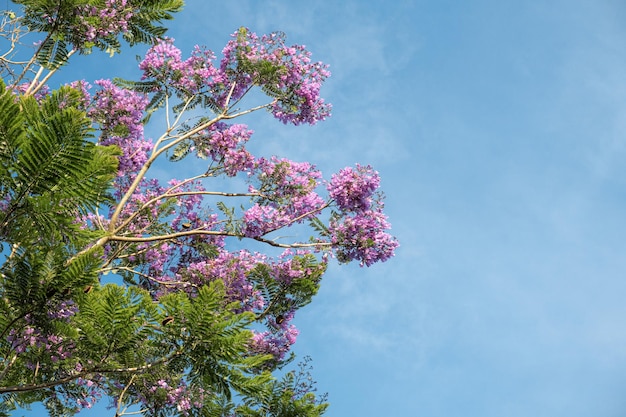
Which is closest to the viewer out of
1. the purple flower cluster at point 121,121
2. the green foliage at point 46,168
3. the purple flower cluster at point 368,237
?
the green foliage at point 46,168

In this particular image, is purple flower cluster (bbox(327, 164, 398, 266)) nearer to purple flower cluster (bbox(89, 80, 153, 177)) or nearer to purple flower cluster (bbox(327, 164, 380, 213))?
purple flower cluster (bbox(327, 164, 380, 213))

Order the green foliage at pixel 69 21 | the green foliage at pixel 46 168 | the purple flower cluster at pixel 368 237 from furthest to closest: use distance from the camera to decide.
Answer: the purple flower cluster at pixel 368 237 < the green foliage at pixel 69 21 < the green foliage at pixel 46 168

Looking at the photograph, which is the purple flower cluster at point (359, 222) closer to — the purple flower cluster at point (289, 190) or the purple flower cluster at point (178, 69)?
the purple flower cluster at point (289, 190)

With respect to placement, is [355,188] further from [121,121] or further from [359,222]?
[121,121]

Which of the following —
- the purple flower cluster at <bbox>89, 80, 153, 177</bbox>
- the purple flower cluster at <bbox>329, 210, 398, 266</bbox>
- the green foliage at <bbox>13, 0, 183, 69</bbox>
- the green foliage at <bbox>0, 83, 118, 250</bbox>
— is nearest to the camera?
A: the green foliage at <bbox>0, 83, 118, 250</bbox>

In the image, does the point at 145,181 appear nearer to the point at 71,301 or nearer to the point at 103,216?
the point at 103,216

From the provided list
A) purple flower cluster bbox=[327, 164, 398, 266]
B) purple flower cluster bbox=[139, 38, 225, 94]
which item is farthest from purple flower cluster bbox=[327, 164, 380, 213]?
purple flower cluster bbox=[139, 38, 225, 94]

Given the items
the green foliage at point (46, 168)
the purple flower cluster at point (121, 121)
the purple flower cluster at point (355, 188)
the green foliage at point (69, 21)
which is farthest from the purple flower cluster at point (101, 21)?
the purple flower cluster at point (355, 188)

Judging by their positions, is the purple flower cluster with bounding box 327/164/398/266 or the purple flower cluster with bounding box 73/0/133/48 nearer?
the purple flower cluster with bounding box 73/0/133/48

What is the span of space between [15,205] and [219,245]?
662 cm

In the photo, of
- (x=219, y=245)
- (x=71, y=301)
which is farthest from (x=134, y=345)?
(x=219, y=245)

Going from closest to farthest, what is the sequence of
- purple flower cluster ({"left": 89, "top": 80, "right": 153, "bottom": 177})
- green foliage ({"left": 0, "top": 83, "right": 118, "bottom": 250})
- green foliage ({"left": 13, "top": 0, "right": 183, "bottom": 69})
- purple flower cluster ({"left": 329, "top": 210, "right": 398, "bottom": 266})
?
green foliage ({"left": 0, "top": 83, "right": 118, "bottom": 250}) → green foliage ({"left": 13, "top": 0, "right": 183, "bottom": 69}) → purple flower cluster ({"left": 329, "top": 210, "right": 398, "bottom": 266}) → purple flower cluster ({"left": 89, "top": 80, "right": 153, "bottom": 177})

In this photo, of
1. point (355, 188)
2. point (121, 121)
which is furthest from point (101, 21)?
point (355, 188)

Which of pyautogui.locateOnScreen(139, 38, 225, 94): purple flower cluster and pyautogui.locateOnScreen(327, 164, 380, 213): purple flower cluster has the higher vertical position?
pyautogui.locateOnScreen(139, 38, 225, 94): purple flower cluster
